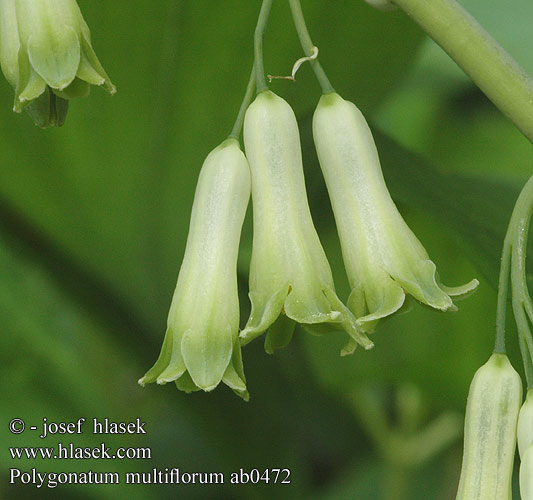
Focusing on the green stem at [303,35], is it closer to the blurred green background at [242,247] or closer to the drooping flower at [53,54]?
the drooping flower at [53,54]

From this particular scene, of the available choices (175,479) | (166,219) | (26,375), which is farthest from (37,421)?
(166,219)

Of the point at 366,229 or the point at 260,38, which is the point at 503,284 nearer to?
the point at 366,229

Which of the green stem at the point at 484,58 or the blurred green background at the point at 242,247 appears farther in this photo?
the blurred green background at the point at 242,247

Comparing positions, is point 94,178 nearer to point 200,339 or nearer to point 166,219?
point 166,219

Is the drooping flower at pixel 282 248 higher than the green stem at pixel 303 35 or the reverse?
the reverse

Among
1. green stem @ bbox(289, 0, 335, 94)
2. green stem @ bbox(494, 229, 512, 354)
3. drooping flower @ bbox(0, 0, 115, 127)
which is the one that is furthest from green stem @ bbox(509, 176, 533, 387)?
drooping flower @ bbox(0, 0, 115, 127)

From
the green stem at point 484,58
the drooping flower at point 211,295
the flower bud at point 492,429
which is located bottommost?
the flower bud at point 492,429

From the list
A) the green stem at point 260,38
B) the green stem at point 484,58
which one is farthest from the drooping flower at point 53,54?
the green stem at point 484,58

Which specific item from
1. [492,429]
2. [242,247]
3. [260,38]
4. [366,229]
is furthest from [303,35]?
[242,247]
